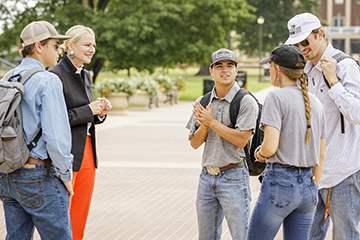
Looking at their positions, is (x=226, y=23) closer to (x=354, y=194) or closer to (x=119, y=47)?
(x=119, y=47)

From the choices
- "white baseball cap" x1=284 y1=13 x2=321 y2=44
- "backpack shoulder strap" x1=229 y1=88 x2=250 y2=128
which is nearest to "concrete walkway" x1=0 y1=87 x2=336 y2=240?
"backpack shoulder strap" x1=229 y1=88 x2=250 y2=128

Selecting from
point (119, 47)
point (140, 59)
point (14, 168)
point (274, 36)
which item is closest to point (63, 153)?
point (14, 168)

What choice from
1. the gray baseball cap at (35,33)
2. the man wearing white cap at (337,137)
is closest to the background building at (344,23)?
the man wearing white cap at (337,137)

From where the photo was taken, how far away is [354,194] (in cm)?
370

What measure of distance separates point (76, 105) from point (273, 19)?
58.7 meters

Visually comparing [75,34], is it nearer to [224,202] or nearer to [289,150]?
[224,202]

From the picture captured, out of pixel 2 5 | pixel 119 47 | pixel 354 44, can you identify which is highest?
pixel 2 5

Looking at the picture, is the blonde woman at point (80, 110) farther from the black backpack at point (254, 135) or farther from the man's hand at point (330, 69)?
the man's hand at point (330, 69)

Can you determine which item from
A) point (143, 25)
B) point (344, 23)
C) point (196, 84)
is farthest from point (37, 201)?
point (344, 23)

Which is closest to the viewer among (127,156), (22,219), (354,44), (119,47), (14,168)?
(14,168)

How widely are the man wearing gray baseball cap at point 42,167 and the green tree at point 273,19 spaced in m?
57.5

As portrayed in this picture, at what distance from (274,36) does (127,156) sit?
5242 centimetres

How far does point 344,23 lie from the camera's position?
9112 cm

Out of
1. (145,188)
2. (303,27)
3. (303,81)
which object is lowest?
(145,188)
